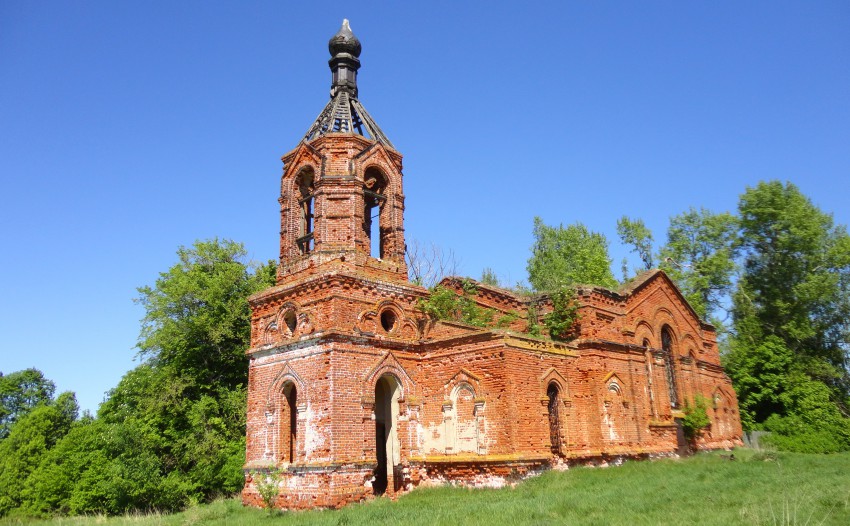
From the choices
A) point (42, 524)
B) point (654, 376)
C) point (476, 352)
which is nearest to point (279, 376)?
point (476, 352)

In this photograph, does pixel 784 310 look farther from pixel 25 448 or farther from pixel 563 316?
pixel 25 448

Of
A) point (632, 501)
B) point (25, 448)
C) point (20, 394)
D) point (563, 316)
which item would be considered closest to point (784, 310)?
point (563, 316)

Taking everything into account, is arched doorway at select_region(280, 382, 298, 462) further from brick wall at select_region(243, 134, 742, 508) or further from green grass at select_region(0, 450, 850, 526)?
green grass at select_region(0, 450, 850, 526)

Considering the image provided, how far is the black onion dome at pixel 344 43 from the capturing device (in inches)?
708

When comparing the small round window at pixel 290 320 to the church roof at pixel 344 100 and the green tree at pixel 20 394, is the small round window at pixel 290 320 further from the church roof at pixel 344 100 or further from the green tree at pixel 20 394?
the green tree at pixel 20 394

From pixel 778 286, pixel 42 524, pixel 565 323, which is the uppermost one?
pixel 778 286

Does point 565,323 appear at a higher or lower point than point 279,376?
higher

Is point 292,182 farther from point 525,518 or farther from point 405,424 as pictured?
point 525,518

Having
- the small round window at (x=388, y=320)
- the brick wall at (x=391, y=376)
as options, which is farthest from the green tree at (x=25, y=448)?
the small round window at (x=388, y=320)

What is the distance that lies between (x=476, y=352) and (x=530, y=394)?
5.10 ft

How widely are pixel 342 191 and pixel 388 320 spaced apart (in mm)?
3428

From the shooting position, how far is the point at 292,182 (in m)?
16.9

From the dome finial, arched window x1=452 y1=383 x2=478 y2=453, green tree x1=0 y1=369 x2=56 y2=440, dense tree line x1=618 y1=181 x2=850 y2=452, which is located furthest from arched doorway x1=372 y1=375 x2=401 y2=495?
green tree x1=0 y1=369 x2=56 y2=440

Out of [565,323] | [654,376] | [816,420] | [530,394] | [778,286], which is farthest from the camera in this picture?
[778,286]
